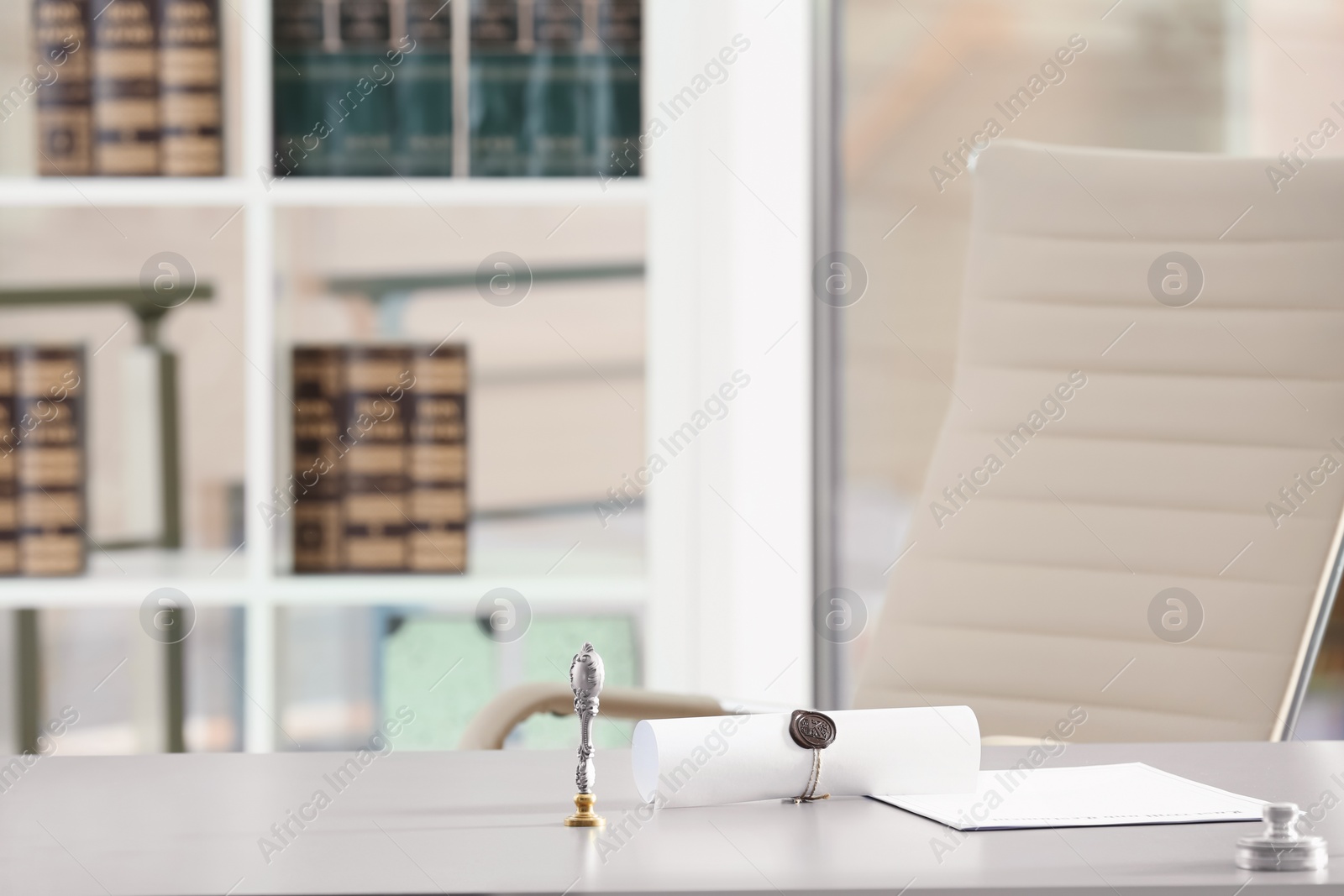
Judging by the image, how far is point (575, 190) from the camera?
1959mm

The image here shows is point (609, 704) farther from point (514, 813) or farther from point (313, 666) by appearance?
point (313, 666)

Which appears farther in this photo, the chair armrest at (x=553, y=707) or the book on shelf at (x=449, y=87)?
the book on shelf at (x=449, y=87)

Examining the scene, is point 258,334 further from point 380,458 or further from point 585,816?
point 585,816

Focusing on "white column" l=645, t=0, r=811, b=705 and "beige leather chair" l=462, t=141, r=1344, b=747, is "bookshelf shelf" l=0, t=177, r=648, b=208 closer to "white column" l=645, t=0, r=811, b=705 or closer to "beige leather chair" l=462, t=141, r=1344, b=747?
"white column" l=645, t=0, r=811, b=705

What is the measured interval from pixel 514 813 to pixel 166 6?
5.45 feet

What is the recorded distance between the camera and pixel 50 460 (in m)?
1.93

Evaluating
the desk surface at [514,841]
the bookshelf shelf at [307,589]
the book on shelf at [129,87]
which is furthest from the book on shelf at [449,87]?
the desk surface at [514,841]

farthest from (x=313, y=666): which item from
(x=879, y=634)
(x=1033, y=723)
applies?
(x=1033, y=723)

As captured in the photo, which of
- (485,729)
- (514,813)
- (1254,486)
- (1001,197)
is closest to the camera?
(514,813)

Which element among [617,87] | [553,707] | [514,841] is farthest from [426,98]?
[514,841]

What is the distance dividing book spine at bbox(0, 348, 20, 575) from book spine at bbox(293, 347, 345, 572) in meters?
0.41

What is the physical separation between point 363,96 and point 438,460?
1.91 feet

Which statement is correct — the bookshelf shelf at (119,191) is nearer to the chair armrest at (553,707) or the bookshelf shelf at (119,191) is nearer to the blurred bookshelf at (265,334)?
the blurred bookshelf at (265,334)

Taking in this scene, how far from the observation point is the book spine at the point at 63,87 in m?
1.93
